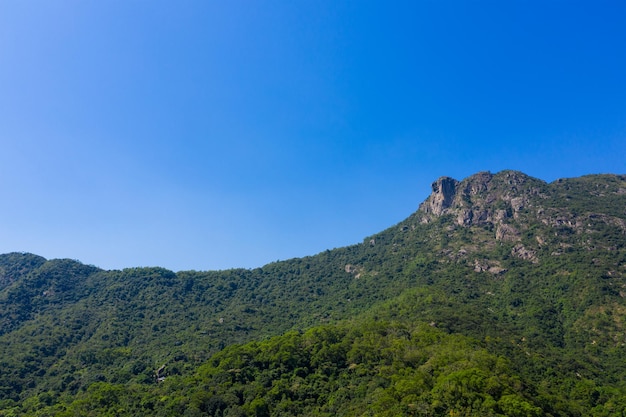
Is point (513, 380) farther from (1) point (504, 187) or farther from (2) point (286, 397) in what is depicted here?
(1) point (504, 187)

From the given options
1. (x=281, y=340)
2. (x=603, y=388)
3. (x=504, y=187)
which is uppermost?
(x=504, y=187)

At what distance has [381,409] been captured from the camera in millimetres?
59969

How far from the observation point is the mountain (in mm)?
72188

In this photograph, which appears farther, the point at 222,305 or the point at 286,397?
the point at 222,305

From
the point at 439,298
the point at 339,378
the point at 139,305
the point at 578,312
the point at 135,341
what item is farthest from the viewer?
the point at 139,305

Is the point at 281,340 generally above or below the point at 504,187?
below

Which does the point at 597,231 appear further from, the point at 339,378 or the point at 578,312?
the point at 339,378

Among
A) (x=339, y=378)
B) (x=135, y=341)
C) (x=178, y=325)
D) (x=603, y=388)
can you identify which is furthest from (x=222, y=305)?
(x=603, y=388)

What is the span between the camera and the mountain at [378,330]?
237ft

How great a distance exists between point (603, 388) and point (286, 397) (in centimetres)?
6285

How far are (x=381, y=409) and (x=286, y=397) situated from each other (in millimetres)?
21151

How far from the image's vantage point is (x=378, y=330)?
9775cm

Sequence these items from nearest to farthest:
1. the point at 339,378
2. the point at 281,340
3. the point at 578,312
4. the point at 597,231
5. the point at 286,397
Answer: the point at 286,397 → the point at 339,378 → the point at 281,340 → the point at 578,312 → the point at 597,231

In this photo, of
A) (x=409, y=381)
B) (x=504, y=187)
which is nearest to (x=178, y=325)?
(x=409, y=381)
